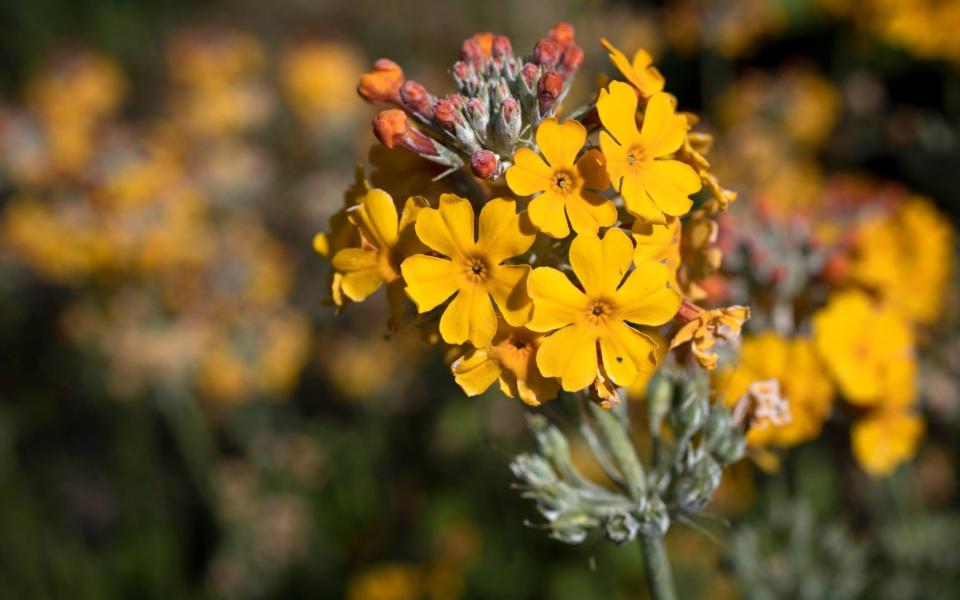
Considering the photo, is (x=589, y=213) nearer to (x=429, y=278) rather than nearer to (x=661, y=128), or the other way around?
(x=661, y=128)

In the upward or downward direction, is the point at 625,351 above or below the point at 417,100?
below

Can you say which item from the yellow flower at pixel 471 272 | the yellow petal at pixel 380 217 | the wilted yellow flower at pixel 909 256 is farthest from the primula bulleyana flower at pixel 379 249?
the wilted yellow flower at pixel 909 256

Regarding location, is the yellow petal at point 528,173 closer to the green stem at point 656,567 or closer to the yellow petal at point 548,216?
the yellow petal at point 548,216

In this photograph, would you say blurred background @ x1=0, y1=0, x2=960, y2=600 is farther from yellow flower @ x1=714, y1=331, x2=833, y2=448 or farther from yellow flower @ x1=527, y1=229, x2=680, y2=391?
yellow flower @ x1=527, y1=229, x2=680, y2=391

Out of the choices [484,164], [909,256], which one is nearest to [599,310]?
[484,164]

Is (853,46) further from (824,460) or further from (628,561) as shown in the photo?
(628,561)

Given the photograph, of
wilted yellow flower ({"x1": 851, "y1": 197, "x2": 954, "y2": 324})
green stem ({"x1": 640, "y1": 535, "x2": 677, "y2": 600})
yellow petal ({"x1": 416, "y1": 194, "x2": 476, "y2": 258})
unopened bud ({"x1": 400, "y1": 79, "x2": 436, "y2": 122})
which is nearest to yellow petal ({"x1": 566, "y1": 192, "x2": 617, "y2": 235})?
yellow petal ({"x1": 416, "y1": 194, "x2": 476, "y2": 258})
